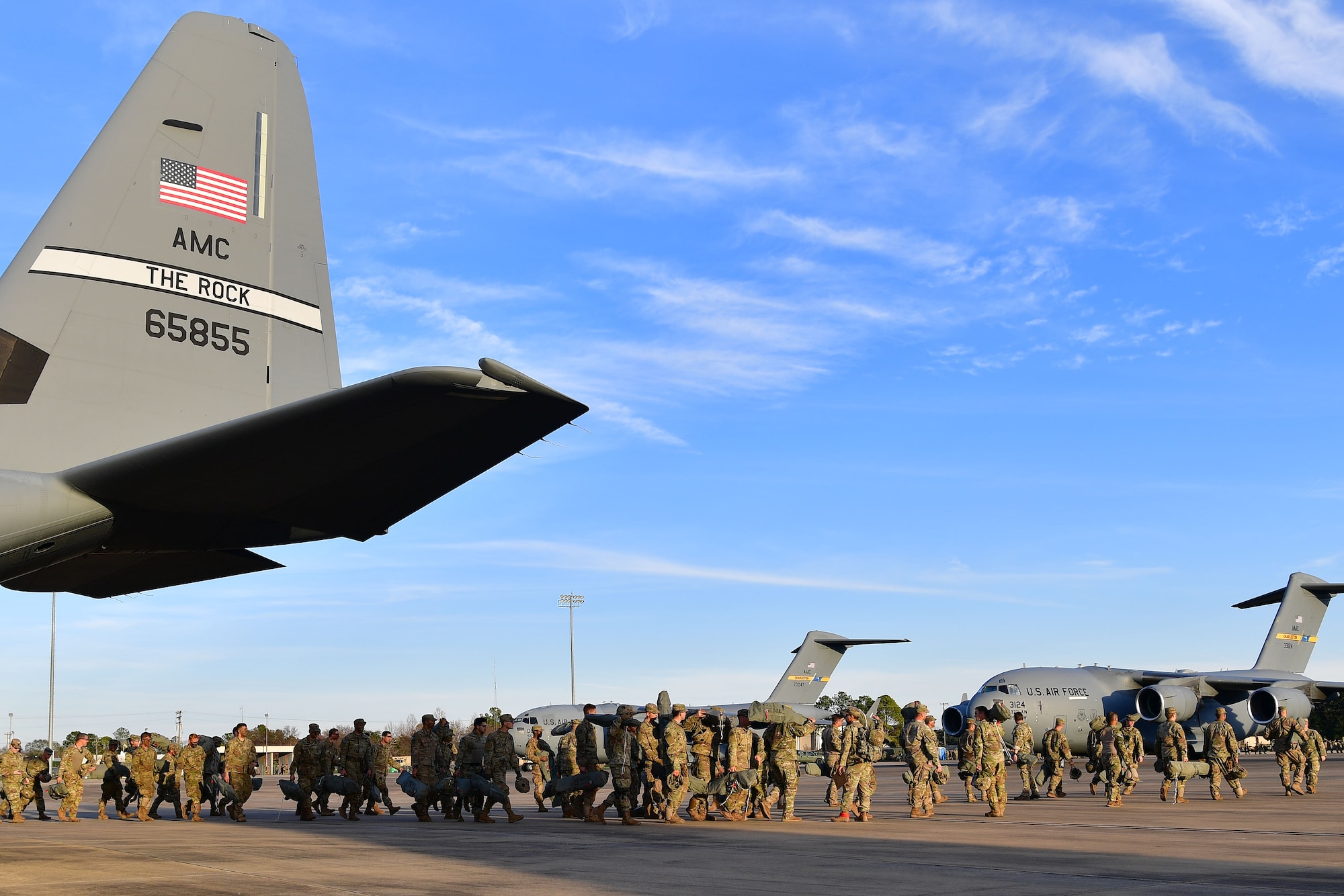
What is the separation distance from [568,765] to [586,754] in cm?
99

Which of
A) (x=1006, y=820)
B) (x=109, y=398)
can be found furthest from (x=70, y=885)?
(x=1006, y=820)

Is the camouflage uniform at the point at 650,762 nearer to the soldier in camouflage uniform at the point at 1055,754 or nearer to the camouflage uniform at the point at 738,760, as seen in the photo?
the camouflage uniform at the point at 738,760

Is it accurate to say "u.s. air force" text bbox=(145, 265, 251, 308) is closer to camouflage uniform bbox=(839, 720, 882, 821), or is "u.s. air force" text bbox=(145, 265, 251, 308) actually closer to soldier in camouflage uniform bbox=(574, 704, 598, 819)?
soldier in camouflage uniform bbox=(574, 704, 598, 819)

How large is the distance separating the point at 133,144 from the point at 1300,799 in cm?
1899

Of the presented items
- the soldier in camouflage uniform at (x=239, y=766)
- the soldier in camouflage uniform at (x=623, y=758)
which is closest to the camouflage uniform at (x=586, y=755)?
the soldier in camouflage uniform at (x=623, y=758)

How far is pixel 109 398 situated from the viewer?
8.94m

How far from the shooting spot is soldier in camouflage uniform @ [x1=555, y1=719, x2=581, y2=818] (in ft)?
53.1

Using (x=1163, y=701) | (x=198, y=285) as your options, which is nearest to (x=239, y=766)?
(x=198, y=285)

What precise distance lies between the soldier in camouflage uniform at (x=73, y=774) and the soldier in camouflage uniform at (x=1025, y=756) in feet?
45.9

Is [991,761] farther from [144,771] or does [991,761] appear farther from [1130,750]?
[144,771]

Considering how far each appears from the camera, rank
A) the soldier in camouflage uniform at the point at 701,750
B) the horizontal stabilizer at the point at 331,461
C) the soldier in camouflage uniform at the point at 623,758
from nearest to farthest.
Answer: the horizontal stabilizer at the point at 331,461 < the soldier in camouflage uniform at the point at 623,758 < the soldier in camouflage uniform at the point at 701,750

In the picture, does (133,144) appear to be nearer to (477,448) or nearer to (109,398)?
(109,398)

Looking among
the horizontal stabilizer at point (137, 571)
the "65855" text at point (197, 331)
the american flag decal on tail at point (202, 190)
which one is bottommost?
the horizontal stabilizer at point (137, 571)

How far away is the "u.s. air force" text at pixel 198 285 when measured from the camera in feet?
31.5
